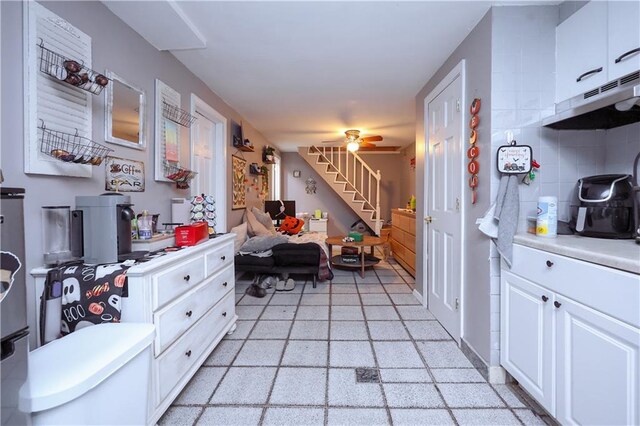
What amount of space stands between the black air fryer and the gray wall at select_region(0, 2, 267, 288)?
272cm

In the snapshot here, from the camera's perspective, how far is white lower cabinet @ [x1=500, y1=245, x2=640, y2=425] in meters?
1.00

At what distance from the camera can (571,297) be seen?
1.23m

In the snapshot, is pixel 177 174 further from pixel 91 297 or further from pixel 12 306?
pixel 12 306

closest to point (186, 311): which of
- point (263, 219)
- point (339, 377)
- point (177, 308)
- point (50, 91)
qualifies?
point (177, 308)

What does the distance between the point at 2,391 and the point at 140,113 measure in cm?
172

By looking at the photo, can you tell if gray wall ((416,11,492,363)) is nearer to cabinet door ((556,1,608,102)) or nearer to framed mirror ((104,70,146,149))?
cabinet door ((556,1,608,102))

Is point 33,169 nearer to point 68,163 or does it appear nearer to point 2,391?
point 68,163

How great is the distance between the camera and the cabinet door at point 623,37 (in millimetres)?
1306

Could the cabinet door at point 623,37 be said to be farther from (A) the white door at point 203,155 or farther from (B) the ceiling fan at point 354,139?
(B) the ceiling fan at point 354,139

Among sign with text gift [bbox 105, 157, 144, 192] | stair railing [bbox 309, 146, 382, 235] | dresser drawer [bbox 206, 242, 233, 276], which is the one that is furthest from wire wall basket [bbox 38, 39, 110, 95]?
stair railing [bbox 309, 146, 382, 235]

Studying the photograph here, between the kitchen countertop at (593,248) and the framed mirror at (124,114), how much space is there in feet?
8.08

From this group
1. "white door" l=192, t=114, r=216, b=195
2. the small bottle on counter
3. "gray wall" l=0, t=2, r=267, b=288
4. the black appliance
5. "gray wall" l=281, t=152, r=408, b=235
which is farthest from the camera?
"gray wall" l=281, t=152, r=408, b=235

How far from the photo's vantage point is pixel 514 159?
169 centimetres

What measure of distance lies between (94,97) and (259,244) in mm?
2440
